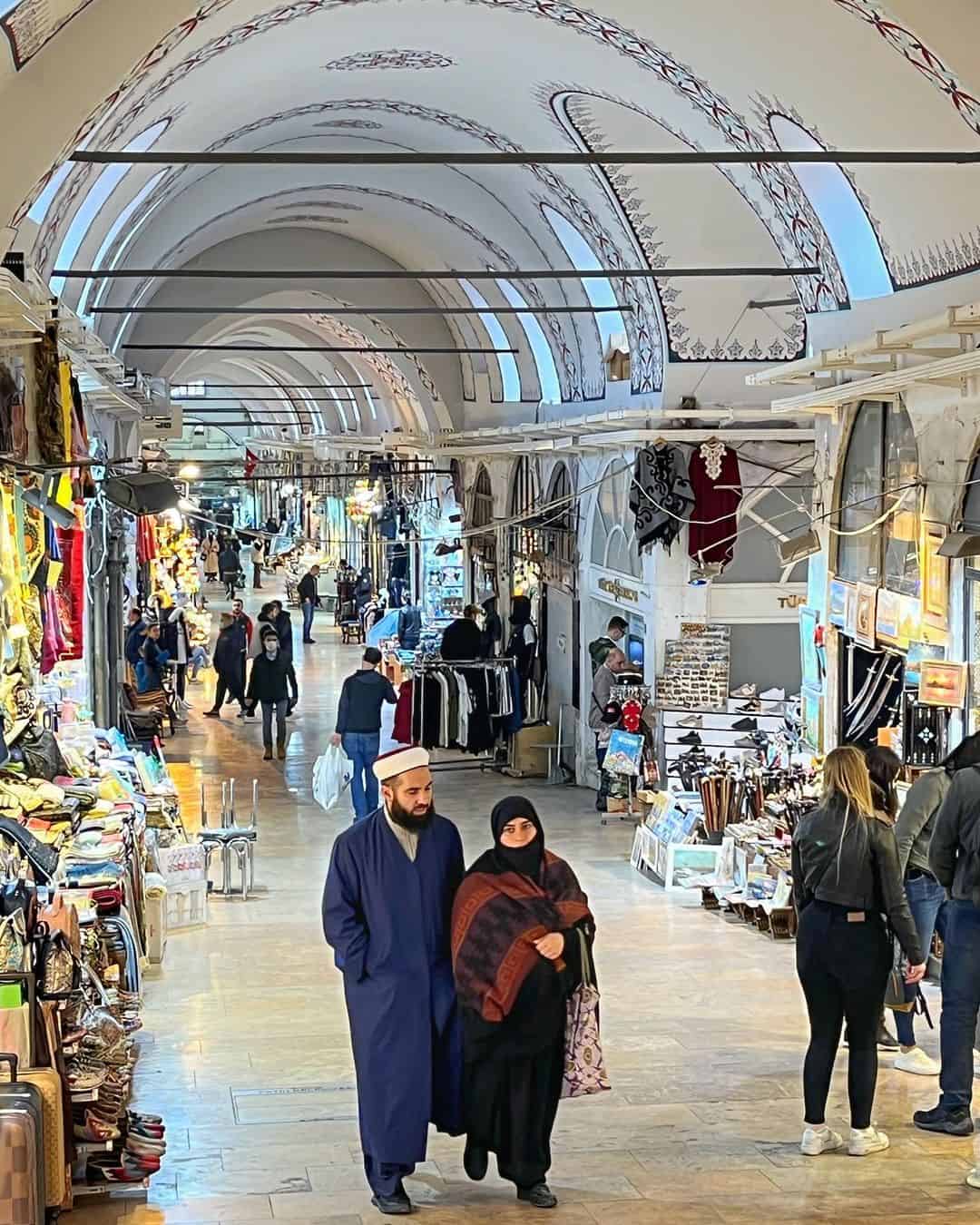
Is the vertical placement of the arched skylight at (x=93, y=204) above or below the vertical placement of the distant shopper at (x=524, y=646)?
above

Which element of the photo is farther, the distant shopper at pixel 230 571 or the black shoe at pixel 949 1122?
the distant shopper at pixel 230 571

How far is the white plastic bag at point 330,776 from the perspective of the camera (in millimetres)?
12148

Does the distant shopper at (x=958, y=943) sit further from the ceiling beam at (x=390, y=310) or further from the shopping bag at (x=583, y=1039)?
the ceiling beam at (x=390, y=310)

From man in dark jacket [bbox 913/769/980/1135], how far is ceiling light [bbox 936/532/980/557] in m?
1.99

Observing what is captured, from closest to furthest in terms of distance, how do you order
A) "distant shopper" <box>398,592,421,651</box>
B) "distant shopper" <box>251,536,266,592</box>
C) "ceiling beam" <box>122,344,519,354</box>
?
"ceiling beam" <box>122,344,519,354</box> < "distant shopper" <box>398,592,421,651</box> < "distant shopper" <box>251,536,266,592</box>

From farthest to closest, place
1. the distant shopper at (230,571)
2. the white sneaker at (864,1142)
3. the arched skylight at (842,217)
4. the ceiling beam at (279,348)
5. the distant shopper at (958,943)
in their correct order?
1. the distant shopper at (230,571)
2. the ceiling beam at (279,348)
3. the arched skylight at (842,217)
4. the distant shopper at (958,943)
5. the white sneaker at (864,1142)

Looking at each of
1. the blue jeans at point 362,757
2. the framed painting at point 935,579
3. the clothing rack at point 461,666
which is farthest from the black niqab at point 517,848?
the clothing rack at point 461,666

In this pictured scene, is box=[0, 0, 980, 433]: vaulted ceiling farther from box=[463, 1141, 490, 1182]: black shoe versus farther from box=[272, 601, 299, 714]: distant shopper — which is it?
box=[463, 1141, 490, 1182]: black shoe

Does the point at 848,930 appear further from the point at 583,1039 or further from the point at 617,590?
the point at 617,590

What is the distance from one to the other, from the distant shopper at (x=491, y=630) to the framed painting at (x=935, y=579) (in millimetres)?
8300

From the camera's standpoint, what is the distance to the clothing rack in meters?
15.2

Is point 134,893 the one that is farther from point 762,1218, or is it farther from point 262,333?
point 262,333

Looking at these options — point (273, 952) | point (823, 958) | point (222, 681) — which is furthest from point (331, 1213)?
point (222, 681)

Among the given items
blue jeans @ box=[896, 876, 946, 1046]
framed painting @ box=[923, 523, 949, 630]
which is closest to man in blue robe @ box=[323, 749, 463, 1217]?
blue jeans @ box=[896, 876, 946, 1046]
